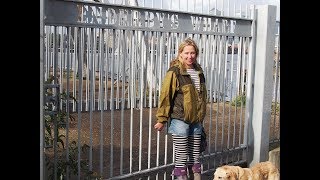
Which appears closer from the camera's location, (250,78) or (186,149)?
(186,149)

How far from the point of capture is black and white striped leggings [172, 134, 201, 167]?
3504 mm

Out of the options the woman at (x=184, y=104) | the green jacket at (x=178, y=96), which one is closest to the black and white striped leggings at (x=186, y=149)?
the woman at (x=184, y=104)

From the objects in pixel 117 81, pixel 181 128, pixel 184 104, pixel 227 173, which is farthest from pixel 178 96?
pixel 227 173

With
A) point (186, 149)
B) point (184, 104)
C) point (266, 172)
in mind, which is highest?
point (184, 104)

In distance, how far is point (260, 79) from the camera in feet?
15.6

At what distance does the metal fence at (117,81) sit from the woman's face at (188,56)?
45cm

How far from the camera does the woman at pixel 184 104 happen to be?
340cm

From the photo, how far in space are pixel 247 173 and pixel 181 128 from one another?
695mm

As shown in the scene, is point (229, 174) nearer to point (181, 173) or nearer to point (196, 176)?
point (196, 176)

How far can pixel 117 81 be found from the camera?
3721mm

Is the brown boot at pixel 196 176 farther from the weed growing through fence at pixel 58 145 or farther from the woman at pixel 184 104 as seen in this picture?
the weed growing through fence at pixel 58 145

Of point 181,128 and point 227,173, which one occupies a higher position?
point 181,128

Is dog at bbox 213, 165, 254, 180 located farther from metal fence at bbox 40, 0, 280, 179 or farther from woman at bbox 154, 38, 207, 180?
metal fence at bbox 40, 0, 280, 179
